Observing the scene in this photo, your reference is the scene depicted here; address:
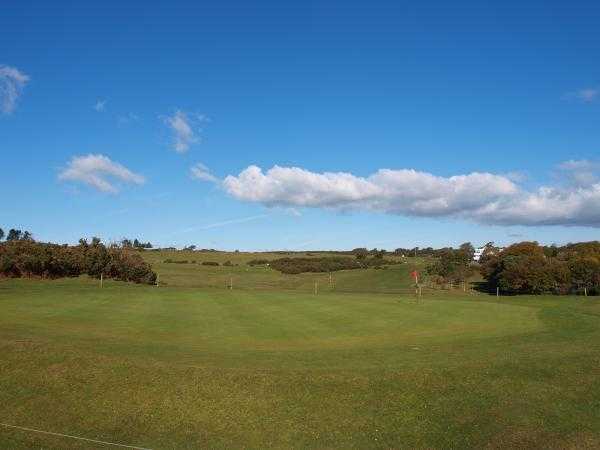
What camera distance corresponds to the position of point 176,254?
11719 cm

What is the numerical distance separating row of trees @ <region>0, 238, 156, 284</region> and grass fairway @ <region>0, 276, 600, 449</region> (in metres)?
33.3

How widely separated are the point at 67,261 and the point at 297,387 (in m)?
46.7

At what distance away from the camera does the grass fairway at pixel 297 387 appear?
1213 cm

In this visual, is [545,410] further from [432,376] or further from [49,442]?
[49,442]

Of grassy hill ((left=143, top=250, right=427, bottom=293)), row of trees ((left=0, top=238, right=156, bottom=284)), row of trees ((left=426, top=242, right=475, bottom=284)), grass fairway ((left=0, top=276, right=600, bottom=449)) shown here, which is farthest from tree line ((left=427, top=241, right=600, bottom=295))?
grass fairway ((left=0, top=276, right=600, bottom=449))

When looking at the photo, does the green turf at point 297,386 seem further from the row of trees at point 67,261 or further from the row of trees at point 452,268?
the row of trees at point 452,268

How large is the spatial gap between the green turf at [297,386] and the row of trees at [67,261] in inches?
1314

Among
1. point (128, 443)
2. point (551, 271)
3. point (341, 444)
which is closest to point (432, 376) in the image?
point (341, 444)

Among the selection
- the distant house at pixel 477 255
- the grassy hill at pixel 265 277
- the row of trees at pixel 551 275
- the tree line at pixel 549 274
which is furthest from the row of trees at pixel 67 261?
the distant house at pixel 477 255

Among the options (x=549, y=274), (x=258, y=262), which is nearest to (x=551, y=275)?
(x=549, y=274)

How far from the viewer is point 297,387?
1425cm

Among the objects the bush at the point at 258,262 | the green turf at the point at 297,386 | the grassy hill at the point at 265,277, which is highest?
the bush at the point at 258,262

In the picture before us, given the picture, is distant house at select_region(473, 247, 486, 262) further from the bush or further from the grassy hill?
the bush

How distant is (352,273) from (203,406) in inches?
3363
